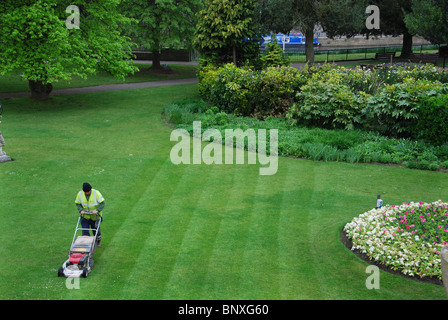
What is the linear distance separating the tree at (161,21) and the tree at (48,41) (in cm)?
912

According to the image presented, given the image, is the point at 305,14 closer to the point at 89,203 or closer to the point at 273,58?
the point at 273,58

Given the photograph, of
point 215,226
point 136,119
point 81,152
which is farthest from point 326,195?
point 136,119

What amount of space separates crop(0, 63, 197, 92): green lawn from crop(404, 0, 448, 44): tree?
18.1m

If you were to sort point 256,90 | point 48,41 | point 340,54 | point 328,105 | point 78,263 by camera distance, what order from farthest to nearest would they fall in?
point 340,54, point 48,41, point 256,90, point 328,105, point 78,263

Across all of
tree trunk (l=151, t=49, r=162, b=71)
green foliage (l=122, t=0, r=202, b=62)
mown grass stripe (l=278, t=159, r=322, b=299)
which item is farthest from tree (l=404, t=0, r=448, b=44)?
tree trunk (l=151, t=49, r=162, b=71)

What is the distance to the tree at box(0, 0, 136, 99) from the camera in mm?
24672

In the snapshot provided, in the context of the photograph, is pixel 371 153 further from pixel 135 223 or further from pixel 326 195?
pixel 135 223

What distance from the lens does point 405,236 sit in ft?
34.9

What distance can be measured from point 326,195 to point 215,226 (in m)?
3.98

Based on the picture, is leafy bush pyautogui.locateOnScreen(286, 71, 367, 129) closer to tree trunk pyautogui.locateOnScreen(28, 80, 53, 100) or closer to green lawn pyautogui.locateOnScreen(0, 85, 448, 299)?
green lawn pyautogui.locateOnScreen(0, 85, 448, 299)

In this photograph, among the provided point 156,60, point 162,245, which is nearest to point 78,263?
point 162,245

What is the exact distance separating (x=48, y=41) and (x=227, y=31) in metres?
9.93

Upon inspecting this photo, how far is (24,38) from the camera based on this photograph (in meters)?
25.3
